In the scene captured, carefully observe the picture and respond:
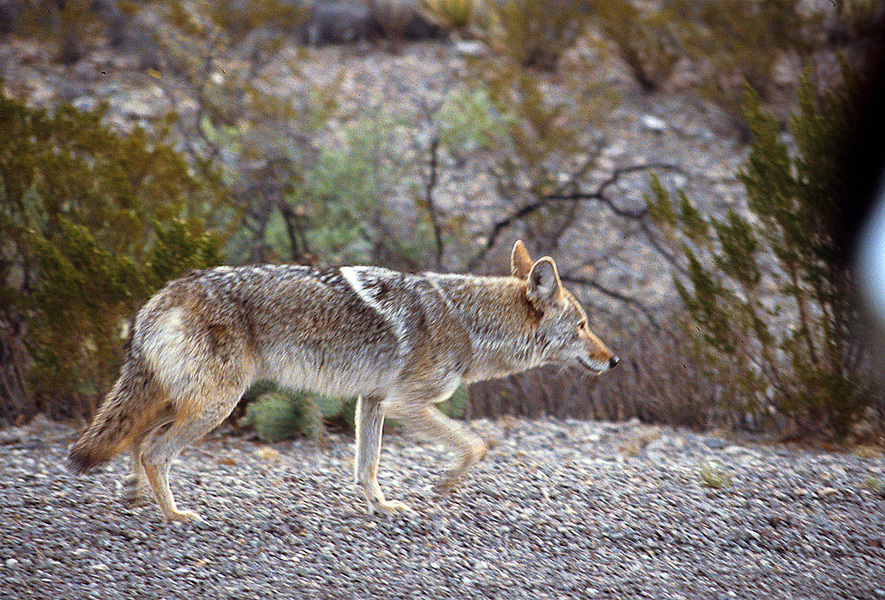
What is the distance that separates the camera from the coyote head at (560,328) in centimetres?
450

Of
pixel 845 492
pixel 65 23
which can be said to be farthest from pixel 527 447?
pixel 65 23

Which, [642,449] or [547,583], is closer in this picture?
[547,583]

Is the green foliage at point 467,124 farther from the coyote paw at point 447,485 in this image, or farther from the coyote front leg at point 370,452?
the coyote paw at point 447,485

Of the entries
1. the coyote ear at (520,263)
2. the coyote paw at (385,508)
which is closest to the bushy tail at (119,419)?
the coyote paw at (385,508)

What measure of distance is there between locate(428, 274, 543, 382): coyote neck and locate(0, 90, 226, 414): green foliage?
6.67 feet

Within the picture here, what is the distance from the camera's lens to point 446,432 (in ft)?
13.4

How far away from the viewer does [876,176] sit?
213 inches

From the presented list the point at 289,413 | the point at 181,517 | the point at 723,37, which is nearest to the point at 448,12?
the point at 723,37

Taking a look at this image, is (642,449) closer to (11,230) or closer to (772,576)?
(772,576)

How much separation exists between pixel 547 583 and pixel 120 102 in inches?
465

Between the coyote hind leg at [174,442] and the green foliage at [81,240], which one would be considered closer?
the coyote hind leg at [174,442]

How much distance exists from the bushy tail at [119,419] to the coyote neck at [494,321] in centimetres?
166

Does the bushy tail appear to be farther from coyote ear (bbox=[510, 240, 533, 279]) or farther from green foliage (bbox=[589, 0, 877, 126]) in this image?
green foliage (bbox=[589, 0, 877, 126])

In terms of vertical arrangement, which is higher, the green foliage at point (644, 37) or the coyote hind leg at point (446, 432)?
the green foliage at point (644, 37)
